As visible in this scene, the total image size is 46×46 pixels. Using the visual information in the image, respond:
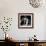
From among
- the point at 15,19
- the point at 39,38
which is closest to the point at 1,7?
the point at 15,19

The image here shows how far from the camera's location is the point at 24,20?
4.71 meters

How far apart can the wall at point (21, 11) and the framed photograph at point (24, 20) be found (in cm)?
10

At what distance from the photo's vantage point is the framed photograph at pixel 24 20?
4.67 m

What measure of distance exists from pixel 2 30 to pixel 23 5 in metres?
1.13

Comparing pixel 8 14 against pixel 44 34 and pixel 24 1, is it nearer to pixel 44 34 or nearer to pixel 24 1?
pixel 24 1

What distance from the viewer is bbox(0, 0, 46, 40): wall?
15.3 ft

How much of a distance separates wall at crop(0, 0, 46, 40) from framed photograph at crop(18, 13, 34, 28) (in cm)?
10

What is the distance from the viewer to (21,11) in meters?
4.69

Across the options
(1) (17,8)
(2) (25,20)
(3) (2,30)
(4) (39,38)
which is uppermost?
(1) (17,8)

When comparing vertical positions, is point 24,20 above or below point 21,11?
below

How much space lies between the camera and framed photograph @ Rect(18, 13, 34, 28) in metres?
4.67

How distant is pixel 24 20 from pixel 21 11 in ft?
1.08

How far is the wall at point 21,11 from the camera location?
15.3ft

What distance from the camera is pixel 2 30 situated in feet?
15.3
